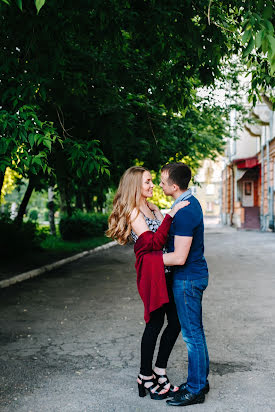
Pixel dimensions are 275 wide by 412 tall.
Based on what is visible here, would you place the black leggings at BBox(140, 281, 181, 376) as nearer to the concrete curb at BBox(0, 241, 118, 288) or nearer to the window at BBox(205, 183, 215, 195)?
the concrete curb at BBox(0, 241, 118, 288)

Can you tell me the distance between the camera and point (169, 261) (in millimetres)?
3848

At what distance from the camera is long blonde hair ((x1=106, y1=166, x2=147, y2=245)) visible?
3994 mm

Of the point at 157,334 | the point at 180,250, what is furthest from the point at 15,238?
the point at 180,250

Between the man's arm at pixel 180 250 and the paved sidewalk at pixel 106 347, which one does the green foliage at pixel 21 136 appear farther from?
the man's arm at pixel 180 250

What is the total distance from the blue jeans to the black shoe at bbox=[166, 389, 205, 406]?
0.04 metres

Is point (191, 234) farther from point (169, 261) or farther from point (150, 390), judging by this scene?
point (150, 390)

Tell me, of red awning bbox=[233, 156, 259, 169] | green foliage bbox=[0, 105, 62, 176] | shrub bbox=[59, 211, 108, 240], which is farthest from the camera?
red awning bbox=[233, 156, 259, 169]

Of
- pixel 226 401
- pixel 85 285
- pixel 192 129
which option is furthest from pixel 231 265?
pixel 226 401

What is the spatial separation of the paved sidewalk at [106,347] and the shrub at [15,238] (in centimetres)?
341

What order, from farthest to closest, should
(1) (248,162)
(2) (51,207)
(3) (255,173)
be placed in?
(3) (255,173), (1) (248,162), (2) (51,207)

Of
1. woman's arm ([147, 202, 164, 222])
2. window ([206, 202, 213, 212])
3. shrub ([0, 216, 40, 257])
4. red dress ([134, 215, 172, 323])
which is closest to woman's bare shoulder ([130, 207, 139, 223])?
red dress ([134, 215, 172, 323])

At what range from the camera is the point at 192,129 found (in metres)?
14.8

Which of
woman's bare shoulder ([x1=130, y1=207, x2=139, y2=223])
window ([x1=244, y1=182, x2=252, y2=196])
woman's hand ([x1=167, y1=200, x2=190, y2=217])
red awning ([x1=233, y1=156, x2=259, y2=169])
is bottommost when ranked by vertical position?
woman's bare shoulder ([x1=130, y1=207, x2=139, y2=223])

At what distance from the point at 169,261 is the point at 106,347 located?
7.52ft
